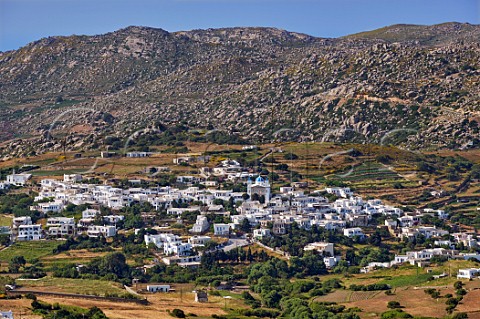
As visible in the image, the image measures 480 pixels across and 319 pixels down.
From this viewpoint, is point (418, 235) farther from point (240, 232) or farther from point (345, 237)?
point (240, 232)

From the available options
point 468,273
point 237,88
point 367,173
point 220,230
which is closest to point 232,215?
point 220,230

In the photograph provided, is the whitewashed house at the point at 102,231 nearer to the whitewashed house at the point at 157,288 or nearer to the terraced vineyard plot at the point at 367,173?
the whitewashed house at the point at 157,288

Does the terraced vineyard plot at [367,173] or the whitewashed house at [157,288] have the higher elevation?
the terraced vineyard plot at [367,173]

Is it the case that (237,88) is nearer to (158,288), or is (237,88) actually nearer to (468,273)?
(468,273)

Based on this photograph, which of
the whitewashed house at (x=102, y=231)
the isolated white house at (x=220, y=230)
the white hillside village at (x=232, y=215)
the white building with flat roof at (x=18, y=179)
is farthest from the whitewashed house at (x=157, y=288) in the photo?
the white building with flat roof at (x=18, y=179)

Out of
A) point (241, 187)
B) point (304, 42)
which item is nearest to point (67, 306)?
point (241, 187)

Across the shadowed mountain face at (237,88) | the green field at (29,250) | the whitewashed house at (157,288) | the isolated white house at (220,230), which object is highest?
the shadowed mountain face at (237,88)
